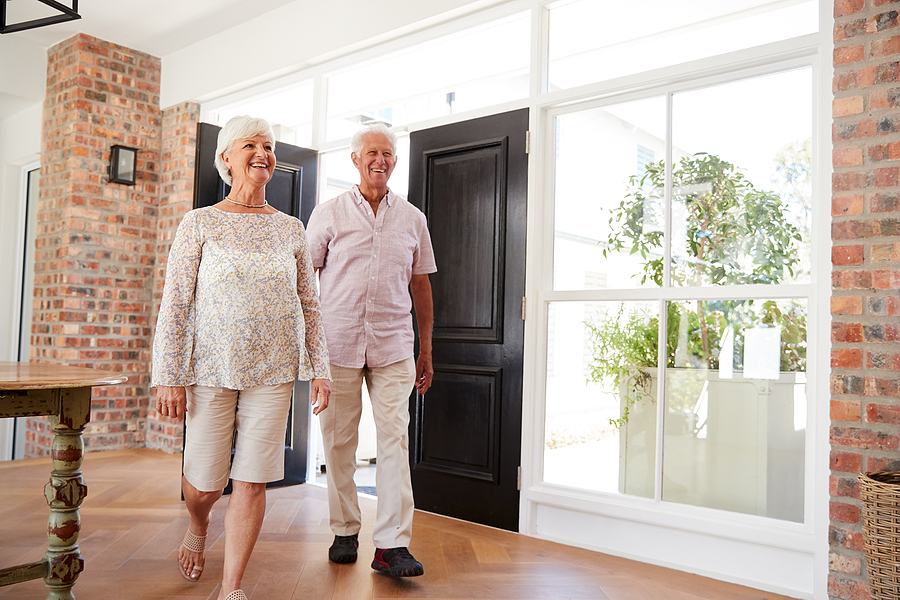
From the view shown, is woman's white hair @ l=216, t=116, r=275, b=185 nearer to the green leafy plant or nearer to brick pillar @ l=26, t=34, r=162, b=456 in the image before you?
the green leafy plant

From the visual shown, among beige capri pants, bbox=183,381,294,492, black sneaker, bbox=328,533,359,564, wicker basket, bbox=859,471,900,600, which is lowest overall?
black sneaker, bbox=328,533,359,564

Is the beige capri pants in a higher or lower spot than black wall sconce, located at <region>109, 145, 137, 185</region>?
lower

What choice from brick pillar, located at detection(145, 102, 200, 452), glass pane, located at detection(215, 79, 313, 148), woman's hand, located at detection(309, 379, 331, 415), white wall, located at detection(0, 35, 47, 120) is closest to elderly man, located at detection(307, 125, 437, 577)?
woman's hand, located at detection(309, 379, 331, 415)

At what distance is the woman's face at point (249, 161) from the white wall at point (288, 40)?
1869mm

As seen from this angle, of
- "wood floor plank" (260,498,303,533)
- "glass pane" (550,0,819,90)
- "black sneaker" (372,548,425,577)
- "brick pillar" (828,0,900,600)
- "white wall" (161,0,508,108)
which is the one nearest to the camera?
"brick pillar" (828,0,900,600)

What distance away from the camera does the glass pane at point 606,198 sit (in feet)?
10.2

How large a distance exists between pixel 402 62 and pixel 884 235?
8.89ft

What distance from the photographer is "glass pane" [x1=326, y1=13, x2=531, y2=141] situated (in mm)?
3574

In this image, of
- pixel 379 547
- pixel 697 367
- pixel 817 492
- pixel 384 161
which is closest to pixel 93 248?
pixel 384 161

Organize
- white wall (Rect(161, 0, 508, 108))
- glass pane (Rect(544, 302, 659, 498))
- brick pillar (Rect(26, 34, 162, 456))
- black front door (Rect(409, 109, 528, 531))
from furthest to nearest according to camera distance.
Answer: brick pillar (Rect(26, 34, 162, 456)), white wall (Rect(161, 0, 508, 108)), black front door (Rect(409, 109, 528, 531)), glass pane (Rect(544, 302, 659, 498))

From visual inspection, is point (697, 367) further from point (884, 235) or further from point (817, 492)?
point (884, 235)

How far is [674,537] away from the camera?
287 cm

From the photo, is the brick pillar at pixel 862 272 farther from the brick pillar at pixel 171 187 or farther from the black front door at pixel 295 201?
the brick pillar at pixel 171 187

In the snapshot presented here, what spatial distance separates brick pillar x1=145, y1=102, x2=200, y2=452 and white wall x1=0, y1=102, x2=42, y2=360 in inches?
47.4
